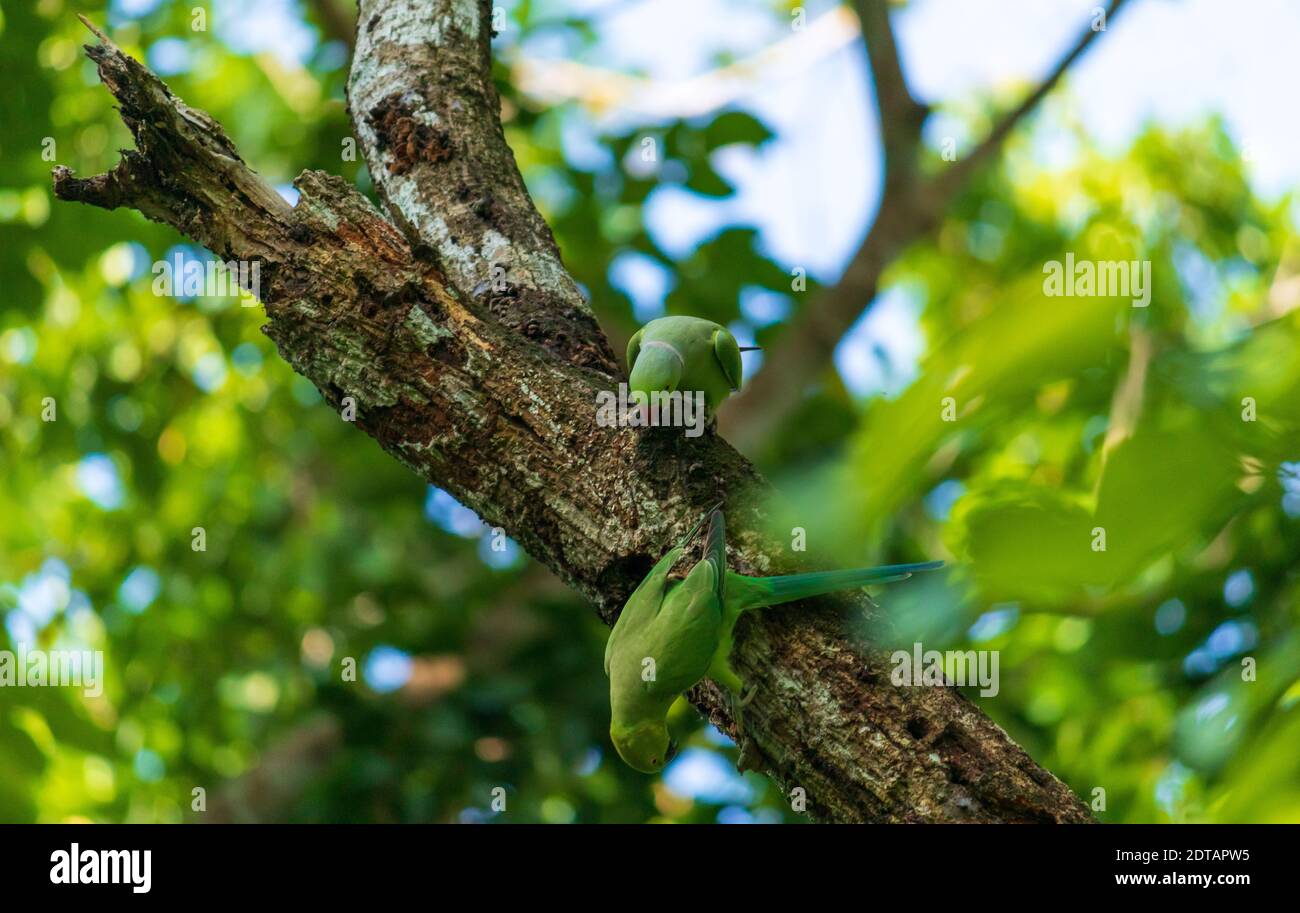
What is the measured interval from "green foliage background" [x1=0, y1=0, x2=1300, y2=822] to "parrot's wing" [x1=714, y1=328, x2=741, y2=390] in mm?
524

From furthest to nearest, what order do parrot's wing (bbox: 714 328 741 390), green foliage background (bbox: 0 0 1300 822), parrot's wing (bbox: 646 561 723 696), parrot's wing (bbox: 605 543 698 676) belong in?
green foliage background (bbox: 0 0 1300 822), parrot's wing (bbox: 714 328 741 390), parrot's wing (bbox: 605 543 698 676), parrot's wing (bbox: 646 561 723 696)

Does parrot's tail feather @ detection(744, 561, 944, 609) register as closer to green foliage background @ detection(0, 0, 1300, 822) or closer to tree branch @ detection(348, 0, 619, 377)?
green foliage background @ detection(0, 0, 1300, 822)

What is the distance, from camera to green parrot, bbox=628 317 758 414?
2314mm

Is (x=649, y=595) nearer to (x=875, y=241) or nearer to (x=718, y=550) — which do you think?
(x=718, y=550)

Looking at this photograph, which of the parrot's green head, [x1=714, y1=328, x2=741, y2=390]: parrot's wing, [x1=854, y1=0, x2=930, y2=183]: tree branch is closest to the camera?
the parrot's green head

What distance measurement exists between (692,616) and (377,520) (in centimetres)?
501

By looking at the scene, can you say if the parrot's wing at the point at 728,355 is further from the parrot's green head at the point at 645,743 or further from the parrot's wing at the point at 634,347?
the parrot's green head at the point at 645,743

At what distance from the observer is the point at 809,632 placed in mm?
2016

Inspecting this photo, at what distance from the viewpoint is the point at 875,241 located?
5395mm

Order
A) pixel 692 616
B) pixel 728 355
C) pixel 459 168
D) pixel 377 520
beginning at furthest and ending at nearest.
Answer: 1. pixel 377 520
2. pixel 459 168
3. pixel 728 355
4. pixel 692 616

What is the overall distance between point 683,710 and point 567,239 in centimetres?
252

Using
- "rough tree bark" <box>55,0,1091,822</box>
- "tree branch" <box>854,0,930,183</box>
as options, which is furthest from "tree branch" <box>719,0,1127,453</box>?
"rough tree bark" <box>55,0,1091,822</box>

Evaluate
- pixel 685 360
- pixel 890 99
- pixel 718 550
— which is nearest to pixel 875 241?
pixel 890 99

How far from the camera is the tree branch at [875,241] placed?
5176 millimetres
